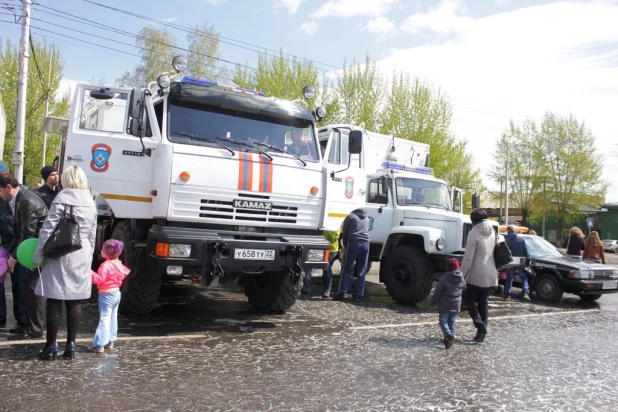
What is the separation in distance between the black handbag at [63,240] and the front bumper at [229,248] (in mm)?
1140

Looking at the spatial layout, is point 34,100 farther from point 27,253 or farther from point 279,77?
point 27,253

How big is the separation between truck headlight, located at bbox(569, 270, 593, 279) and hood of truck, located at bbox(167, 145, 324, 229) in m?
6.71

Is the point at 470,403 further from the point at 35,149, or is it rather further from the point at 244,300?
the point at 35,149

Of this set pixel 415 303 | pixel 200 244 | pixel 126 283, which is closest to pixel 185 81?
pixel 200 244

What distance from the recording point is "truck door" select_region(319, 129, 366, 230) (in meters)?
7.40

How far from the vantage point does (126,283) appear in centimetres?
689

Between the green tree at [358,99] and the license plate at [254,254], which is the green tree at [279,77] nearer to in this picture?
the green tree at [358,99]

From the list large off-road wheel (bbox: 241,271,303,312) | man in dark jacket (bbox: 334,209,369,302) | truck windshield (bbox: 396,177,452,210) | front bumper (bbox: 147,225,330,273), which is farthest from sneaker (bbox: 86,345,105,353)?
truck windshield (bbox: 396,177,452,210)

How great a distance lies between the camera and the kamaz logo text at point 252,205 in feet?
21.6

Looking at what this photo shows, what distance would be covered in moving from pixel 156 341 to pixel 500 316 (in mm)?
5873

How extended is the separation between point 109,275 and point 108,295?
20 centimetres

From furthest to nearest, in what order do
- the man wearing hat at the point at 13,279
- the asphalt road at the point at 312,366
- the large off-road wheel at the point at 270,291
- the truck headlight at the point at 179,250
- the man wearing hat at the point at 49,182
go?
Result: the large off-road wheel at the point at 270,291 < the man wearing hat at the point at 49,182 < the man wearing hat at the point at 13,279 < the truck headlight at the point at 179,250 < the asphalt road at the point at 312,366

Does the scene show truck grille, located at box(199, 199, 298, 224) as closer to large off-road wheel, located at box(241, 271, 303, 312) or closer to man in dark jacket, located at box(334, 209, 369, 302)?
large off-road wheel, located at box(241, 271, 303, 312)

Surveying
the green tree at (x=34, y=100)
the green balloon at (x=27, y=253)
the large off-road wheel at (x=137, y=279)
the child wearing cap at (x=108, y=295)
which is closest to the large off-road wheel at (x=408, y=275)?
the large off-road wheel at (x=137, y=279)
